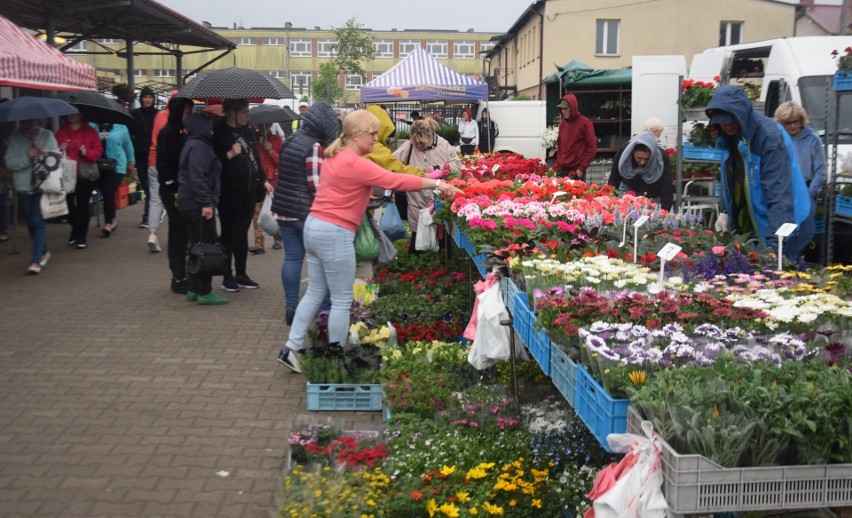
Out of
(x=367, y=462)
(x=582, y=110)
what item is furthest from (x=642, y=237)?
(x=582, y=110)

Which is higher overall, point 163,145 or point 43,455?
point 163,145

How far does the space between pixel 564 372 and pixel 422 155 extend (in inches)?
249

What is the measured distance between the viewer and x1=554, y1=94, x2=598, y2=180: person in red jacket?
1190 centimetres

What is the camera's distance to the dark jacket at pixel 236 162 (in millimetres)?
8766

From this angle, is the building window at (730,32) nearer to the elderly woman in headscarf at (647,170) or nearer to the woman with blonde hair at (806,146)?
the elderly woman in headscarf at (647,170)

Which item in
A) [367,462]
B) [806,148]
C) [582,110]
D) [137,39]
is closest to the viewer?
[367,462]

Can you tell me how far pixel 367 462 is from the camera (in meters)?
4.49

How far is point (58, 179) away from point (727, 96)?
768cm

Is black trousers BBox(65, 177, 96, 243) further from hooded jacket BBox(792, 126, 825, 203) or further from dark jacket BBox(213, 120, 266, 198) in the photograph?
hooded jacket BBox(792, 126, 825, 203)

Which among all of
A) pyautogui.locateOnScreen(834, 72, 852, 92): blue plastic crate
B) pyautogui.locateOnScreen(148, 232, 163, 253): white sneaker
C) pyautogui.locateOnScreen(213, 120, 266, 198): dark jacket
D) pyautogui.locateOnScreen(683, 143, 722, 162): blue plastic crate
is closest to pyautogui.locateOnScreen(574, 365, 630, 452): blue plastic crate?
pyautogui.locateOnScreen(834, 72, 852, 92): blue plastic crate

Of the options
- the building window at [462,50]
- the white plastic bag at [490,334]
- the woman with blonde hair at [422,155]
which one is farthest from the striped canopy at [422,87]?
the building window at [462,50]

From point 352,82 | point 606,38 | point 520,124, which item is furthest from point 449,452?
point 352,82

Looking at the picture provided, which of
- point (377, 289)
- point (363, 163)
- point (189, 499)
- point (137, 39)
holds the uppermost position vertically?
point (137, 39)

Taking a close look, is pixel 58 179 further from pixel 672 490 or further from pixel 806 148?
pixel 672 490
